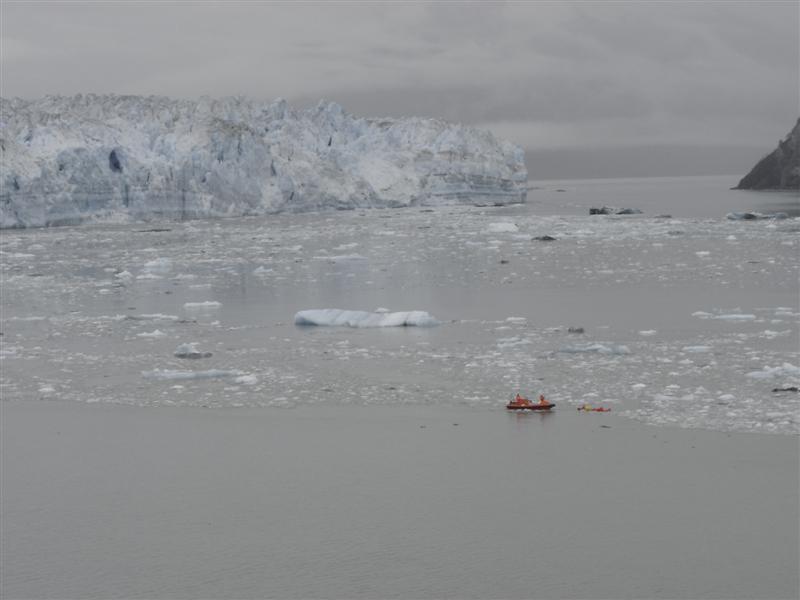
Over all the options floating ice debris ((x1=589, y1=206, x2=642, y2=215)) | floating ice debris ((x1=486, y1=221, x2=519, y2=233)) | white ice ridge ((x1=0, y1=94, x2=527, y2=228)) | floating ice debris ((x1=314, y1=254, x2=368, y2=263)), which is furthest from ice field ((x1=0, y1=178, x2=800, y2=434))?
floating ice debris ((x1=589, y1=206, x2=642, y2=215))

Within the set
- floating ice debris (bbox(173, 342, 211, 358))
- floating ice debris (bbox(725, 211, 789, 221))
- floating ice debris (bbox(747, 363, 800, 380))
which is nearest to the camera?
floating ice debris (bbox(747, 363, 800, 380))

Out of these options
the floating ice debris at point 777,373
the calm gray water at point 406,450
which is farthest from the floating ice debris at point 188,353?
the floating ice debris at point 777,373

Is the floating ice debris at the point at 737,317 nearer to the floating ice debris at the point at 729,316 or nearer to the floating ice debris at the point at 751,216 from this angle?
the floating ice debris at the point at 729,316

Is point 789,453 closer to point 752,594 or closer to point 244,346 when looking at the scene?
point 752,594

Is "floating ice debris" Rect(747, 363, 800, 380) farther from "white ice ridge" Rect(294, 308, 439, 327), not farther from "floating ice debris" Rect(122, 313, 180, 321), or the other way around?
"floating ice debris" Rect(122, 313, 180, 321)

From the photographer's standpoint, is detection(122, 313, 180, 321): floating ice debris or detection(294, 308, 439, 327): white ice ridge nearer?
detection(294, 308, 439, 327): white ice ridge

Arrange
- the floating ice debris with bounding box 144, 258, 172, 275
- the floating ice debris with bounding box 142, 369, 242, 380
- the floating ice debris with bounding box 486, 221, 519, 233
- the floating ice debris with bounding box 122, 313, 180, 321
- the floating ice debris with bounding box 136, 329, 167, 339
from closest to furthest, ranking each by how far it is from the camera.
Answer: the floating ice debris with bounding box 142, 369, 242, 380 < the floating ice debris with bounding box 136, 329, 167, 339 < the floating ice debris with bounding box 122, 313, 180, 321 < the floating ice debris with bounding box 144, 258, 172, 275 < the floating ice debris with bounding box 486, 221, 519, 233

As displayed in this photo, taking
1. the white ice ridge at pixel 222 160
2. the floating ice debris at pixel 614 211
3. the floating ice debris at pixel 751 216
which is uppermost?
the white ice ridge at pixel 222 160

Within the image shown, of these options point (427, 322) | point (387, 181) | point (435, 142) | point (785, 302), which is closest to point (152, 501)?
point (427, 322)
